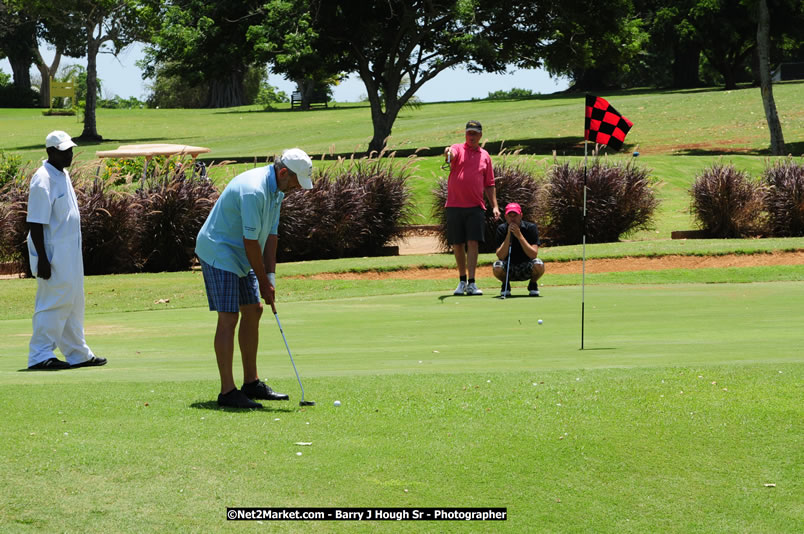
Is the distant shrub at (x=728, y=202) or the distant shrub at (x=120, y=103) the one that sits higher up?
→ the distant shrub at (x=120, y=103)

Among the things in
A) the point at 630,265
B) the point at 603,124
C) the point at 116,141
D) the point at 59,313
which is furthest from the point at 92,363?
the point at 116,141

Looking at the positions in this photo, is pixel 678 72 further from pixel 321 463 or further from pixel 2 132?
pixel 321 463

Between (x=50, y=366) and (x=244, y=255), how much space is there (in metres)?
3.00

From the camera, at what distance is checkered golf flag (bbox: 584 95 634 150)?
1137cm

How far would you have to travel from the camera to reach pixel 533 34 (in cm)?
4278

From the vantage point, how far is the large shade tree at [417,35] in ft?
137

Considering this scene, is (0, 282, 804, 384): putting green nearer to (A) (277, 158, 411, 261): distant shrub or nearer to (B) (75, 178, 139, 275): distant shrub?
(B) (75, 178, 139, 275): distant shrub

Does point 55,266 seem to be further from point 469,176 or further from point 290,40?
point 290,40

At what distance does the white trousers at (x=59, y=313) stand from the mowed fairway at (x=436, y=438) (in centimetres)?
46

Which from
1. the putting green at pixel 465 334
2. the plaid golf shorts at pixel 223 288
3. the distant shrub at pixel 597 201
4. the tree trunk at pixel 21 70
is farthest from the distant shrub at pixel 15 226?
the tree trunk at pixel 21 70

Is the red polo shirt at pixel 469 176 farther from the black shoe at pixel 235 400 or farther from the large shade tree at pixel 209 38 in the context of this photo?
the large shade tree at pixel 209 38

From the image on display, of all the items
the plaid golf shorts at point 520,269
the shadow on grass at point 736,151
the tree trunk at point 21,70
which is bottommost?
the plaid golf shorts at point 520,269

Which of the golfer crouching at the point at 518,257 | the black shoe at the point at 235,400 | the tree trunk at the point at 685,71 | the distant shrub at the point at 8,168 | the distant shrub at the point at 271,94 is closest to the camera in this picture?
the black shoe at the point at 235,400

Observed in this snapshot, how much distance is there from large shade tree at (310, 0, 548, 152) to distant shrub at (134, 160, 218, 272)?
21.9m
